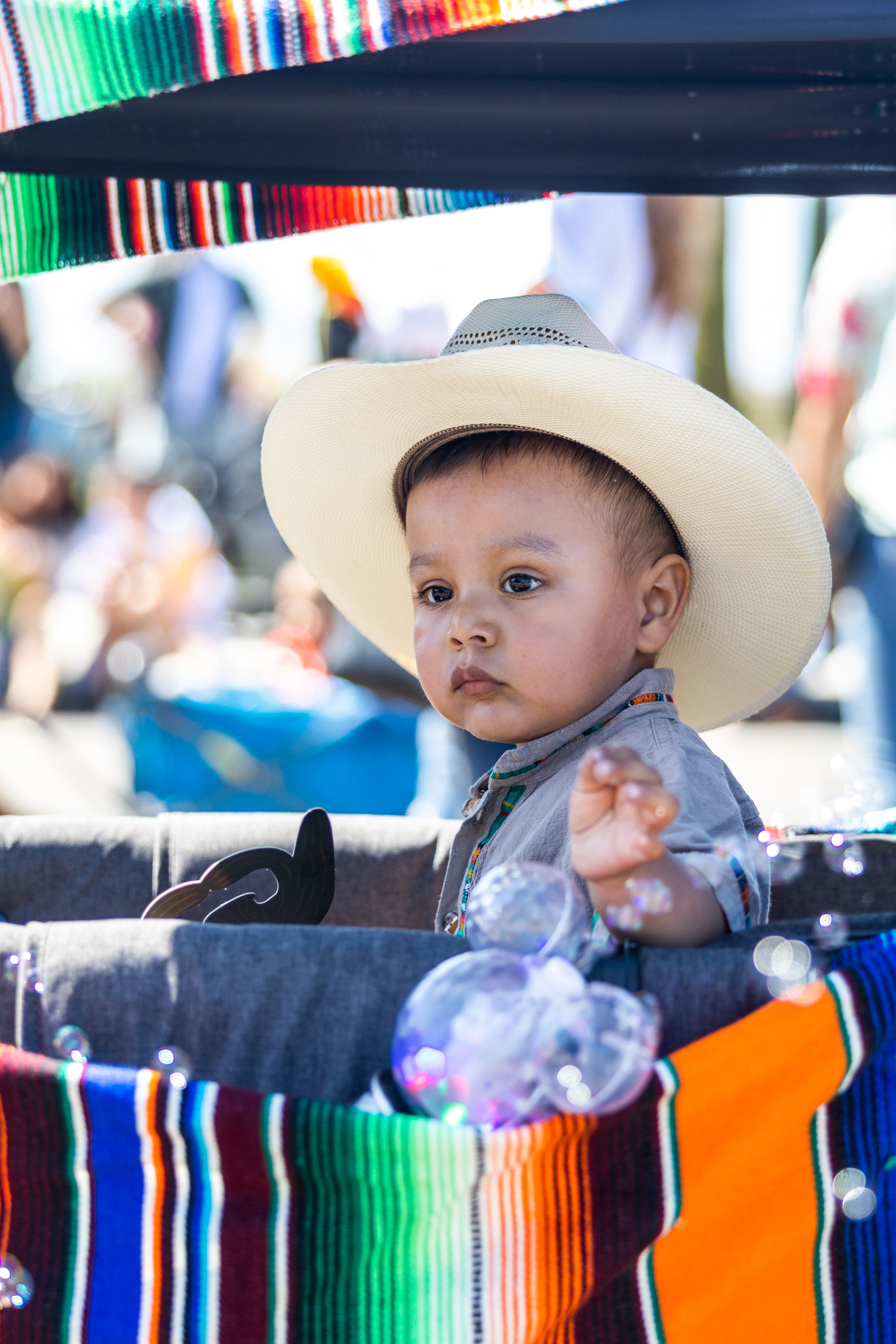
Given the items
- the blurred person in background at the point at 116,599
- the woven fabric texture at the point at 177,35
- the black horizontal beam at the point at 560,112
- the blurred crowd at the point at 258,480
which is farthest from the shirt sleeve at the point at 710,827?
the blurred person in background at the point at 116,599

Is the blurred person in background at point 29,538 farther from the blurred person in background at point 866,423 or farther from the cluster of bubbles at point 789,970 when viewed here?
the cluster of bubbles at point 789,970

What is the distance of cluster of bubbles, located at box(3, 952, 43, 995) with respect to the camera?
904 millimetres

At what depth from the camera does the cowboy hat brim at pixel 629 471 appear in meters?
1.38

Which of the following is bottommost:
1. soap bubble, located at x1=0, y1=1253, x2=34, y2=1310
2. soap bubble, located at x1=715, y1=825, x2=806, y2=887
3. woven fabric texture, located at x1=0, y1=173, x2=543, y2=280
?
soap bubble, located at x1=0, y1=1253, x2=34, y2=1310

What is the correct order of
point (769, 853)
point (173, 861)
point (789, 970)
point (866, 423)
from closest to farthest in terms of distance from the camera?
point (789, 970)
point (769, 853)
point (173, 861)
point (866, 423)

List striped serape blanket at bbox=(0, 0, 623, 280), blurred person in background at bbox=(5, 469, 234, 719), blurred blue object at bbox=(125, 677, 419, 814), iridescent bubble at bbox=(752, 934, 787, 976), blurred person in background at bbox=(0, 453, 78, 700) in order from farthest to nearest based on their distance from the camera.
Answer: blurred person in background at bbox=(0, 453, 78, 700) < blurred person in background at bbox=(5, 469, 234, 719) < blurred blue object at bbox=(125, 677, 419, 814) < striped serape blanket at bbox=(0, 0, 623, 280) < iridescent bubble at bbox=(752, 934, 787, 976)

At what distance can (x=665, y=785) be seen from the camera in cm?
109

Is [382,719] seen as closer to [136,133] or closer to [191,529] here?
[191,529]

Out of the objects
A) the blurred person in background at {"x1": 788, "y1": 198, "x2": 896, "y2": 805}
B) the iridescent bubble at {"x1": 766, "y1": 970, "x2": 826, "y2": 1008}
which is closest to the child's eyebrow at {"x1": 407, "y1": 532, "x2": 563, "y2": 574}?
the iridescent bubble at {"x1": 766, "y1": 970, "x2": 826, "y2": 1008}

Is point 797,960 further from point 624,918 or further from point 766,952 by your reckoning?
point 624,918

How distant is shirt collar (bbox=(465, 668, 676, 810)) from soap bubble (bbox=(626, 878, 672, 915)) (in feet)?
1.62

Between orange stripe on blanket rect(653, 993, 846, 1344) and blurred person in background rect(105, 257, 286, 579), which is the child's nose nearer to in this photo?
orange stripe on blanket rect(653, 993, 846, 1344)

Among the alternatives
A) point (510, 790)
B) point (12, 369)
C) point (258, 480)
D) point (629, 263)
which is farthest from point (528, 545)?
point (12, 369)

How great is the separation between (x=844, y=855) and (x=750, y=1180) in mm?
519
